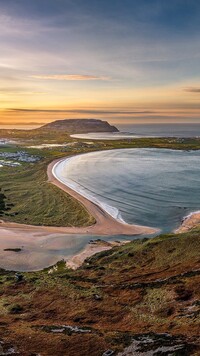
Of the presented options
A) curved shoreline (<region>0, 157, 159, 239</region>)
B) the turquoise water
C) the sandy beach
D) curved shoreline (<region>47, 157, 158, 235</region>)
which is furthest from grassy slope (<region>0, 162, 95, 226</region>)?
the sandy beach

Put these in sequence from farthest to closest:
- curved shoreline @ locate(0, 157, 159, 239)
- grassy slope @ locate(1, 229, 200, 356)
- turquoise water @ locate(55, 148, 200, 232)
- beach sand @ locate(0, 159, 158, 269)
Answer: turquoise water @ locate(55, 148, 200, 232), curved shoreline @ locate(0, 157, 159, 239), beach sand @ locate(0, 159, 158, 269), grassy slope @ locate(1, 229, 200, 356)

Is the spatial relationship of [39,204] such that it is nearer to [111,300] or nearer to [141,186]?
[141,186]

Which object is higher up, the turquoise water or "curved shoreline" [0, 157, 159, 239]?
the turquoise water

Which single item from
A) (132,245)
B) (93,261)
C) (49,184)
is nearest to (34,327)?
(93,261)

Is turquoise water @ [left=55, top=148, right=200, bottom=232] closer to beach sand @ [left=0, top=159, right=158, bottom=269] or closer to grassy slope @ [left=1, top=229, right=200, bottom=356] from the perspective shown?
beach sand @ [left=0, top=159, right=158, bottom=269]

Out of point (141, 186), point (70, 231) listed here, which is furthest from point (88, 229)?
point (141, 186)

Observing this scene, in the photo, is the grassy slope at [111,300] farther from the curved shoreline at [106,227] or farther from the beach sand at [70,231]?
the curved shoreline at [106,227]

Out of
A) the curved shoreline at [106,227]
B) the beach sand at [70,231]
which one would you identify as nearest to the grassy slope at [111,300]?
the beach sand at [70,231]
